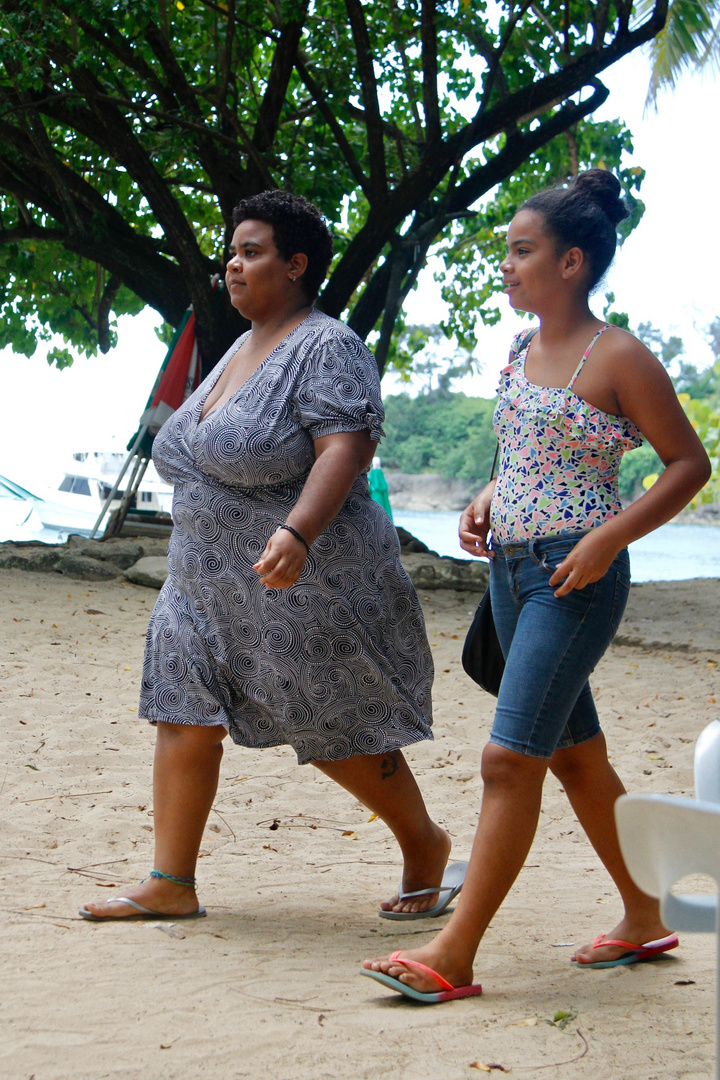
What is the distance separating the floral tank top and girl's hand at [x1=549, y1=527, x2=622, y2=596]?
5.5 inches

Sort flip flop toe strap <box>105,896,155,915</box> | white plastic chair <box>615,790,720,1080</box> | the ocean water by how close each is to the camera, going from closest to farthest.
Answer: white plastic chair <box>615,790,720,1080</box>, flip flop toe strap <box>105,896,155,915</box>, the ocean water

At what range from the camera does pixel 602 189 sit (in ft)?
7.79

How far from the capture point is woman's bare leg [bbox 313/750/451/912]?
106 inches

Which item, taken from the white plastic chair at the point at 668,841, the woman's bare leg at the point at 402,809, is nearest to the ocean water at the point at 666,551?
the woman's bare leg at the point at 402,809

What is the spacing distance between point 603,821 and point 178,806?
1065mm

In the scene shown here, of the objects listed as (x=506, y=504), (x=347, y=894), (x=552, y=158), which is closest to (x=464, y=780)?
(x=347, y=894)

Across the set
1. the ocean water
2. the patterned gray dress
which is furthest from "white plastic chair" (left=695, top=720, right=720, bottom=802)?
the ocean water

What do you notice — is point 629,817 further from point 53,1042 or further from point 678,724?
point 678,724

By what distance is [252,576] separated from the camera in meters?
2.60

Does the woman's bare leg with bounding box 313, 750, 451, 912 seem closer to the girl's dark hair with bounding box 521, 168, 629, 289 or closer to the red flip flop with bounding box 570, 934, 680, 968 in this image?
the red flip flop with bounding box 570, 934, 680, 968

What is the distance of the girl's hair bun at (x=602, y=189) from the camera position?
237 cm

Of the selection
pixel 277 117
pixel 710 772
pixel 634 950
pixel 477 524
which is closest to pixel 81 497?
pixel 277 117

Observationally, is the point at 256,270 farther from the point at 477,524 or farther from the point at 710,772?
the point at 710,772

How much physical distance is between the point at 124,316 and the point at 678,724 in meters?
11.3
